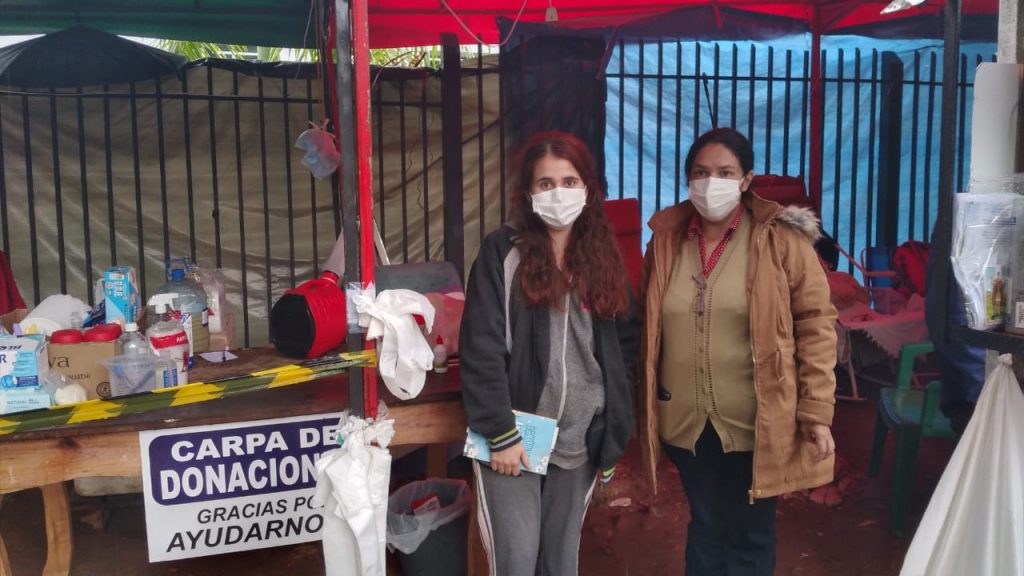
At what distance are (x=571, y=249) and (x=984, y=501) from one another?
1399 mm

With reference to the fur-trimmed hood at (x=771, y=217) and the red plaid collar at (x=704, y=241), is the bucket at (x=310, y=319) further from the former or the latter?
the red plaid collar at (x=704, y=241)

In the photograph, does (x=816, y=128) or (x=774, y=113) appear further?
(x=774, y=113)

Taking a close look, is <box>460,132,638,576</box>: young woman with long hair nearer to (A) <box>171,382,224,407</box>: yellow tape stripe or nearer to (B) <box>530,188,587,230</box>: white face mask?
(B) <box>530,188,587,230</box>: white face mask

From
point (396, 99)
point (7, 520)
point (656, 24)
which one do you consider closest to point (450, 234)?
point (396, 99)

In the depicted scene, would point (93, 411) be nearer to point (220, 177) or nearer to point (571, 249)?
point (571, 249)

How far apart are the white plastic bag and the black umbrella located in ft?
13.9

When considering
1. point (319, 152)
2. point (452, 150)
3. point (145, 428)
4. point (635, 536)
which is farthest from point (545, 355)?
point (452, 150)

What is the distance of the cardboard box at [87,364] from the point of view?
104 inches

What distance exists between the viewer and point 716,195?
2506mm

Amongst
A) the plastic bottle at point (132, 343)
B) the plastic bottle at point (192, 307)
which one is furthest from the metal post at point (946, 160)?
the plastic bottle at point (192, 307)

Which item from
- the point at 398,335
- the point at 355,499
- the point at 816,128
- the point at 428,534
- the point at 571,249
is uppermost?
the point at 816,128

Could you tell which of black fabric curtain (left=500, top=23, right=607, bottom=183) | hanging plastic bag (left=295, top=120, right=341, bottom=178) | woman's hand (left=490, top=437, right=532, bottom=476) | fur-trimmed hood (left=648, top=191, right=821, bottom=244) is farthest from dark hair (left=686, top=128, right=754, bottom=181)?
black fabric curtain (left=500, top=23, right=607, bottom=183)

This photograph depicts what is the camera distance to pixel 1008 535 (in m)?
2.26

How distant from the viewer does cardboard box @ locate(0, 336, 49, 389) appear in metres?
2.40
